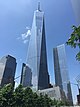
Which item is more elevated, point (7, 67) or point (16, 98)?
point (7, 67)

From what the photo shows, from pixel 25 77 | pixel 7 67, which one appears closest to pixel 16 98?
pixel 7 67

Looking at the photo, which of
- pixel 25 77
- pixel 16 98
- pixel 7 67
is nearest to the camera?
pixel 16 98

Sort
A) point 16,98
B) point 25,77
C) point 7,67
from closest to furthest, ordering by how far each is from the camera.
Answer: point 16,98 < point 7,67 < point 25,77

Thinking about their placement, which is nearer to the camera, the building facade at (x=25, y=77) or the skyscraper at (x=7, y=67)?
the skyscraper at (x=7, y=67)

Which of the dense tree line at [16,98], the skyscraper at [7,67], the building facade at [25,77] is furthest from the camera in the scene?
the building facade at [25,77]

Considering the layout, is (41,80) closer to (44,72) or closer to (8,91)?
(44,72)

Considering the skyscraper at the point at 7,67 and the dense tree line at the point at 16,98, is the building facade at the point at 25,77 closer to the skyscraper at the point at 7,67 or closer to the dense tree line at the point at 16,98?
the skyscraper at the point at 7,67

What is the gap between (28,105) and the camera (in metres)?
40.6

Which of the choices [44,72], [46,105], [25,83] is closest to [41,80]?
[44,72]

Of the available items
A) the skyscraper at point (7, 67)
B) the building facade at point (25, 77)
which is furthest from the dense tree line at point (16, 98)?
the building facade at point (25, 77)

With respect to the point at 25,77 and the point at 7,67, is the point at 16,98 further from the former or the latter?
the point at 25,77

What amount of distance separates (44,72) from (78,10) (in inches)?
7462

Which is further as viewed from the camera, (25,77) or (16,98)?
(25,77)

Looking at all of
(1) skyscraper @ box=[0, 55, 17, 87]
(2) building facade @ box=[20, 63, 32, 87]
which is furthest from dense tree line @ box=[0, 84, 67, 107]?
(2) building facade @ box=[20, 63, 32, 87]
